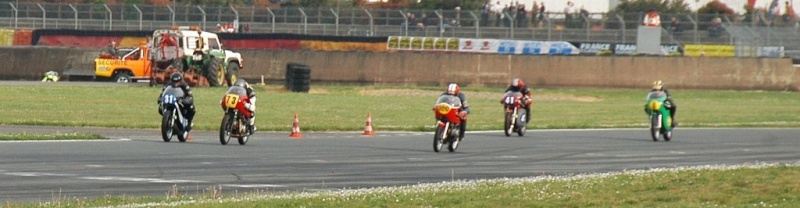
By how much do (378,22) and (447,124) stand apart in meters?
36.1

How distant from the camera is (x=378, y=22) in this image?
192 feet

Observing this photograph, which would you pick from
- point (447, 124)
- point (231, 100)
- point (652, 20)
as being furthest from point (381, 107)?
point (652, 20)

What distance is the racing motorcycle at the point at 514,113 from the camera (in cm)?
2752

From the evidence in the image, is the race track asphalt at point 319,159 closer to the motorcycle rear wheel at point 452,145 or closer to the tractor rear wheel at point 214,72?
the motorcycle rear wheel at point 452,145

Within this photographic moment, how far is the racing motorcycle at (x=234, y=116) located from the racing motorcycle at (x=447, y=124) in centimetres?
294

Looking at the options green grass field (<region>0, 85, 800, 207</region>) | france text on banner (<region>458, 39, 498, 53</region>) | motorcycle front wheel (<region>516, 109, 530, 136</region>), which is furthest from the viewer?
france text on banner (<region>458, 39, 498, 53</region>)

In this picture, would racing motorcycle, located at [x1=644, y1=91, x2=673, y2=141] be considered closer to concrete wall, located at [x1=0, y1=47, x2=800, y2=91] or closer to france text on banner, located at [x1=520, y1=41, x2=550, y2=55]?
concrete wall, located at [x1=0, y1=47, x2=800, y2=91]

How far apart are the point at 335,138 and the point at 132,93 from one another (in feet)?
51.9

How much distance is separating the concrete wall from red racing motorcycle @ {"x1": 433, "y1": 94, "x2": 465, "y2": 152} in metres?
26.5

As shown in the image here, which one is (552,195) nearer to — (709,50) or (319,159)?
(319,159)

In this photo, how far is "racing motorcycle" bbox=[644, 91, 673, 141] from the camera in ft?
89.1

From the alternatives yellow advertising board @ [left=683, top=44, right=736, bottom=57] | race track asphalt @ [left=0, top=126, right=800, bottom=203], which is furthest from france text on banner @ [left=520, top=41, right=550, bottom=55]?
race track asphalt @ [left=0, top=126, right=800, bottom=203]

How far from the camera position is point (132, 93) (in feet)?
134

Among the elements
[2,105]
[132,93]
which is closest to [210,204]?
[2,105]
